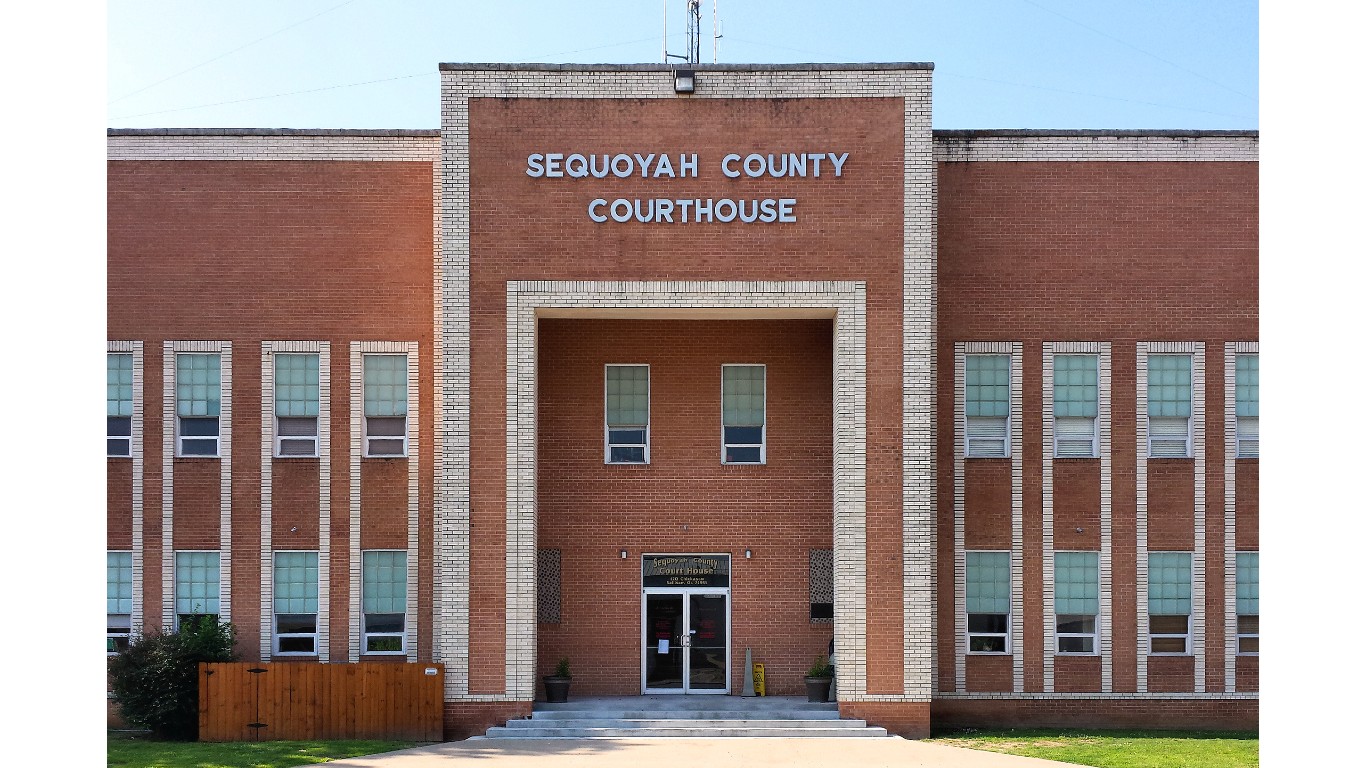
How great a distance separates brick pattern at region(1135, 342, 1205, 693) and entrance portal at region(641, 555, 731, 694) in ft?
24.6

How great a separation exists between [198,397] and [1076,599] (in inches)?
652

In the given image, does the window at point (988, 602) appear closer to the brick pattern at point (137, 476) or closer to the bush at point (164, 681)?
the bush at point (164, 681)

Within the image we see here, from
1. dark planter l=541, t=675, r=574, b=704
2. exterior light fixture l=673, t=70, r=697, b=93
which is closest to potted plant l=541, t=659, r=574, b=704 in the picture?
dark planter l=541, t=675, r=574, b=704

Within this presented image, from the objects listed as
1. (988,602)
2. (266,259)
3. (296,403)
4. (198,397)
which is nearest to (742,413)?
(988,602)

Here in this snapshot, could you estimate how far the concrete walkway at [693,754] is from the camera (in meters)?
16.1

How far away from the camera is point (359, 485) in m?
20.5

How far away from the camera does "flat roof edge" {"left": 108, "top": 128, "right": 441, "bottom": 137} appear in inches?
816

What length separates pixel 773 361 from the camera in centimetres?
2095

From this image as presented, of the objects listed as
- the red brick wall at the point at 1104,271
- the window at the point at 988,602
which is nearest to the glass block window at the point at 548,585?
the window at the point at 988,602

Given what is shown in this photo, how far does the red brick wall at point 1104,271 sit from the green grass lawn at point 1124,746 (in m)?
3.91

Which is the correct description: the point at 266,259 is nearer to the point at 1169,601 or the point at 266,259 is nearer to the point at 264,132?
the point at 264,132

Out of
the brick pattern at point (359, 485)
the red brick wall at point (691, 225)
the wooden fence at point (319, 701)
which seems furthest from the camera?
the brick pattern at point (359, 485)

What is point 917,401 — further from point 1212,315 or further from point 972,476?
point 1212,315

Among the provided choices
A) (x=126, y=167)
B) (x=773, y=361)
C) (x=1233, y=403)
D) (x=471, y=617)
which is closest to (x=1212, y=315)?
(x=1233, y=403)
